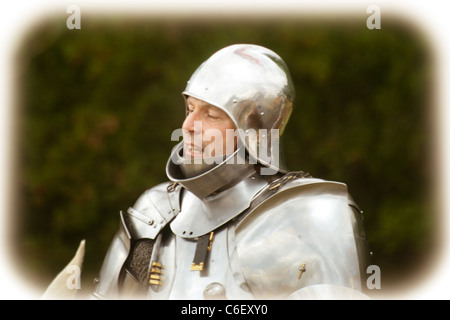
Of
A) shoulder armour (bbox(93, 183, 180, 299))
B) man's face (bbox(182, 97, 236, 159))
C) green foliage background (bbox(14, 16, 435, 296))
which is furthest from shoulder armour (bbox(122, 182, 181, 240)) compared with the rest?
green foliage background (bbox(14, 16, 435, 296))

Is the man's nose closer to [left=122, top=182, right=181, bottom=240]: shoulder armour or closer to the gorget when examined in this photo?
the gorget

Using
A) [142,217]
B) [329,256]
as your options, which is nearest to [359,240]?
[329,256]

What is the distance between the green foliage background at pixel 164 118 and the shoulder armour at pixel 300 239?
3.73 m

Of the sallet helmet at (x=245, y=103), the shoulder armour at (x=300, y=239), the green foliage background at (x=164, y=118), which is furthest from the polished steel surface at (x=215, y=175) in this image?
the green foliage background at (x=164, y=118)

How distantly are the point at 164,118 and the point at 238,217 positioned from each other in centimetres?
402

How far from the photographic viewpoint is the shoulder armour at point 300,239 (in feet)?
13.1

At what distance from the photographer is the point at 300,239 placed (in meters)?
4.11

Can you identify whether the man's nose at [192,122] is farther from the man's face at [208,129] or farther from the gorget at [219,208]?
the gorget at [219,208]

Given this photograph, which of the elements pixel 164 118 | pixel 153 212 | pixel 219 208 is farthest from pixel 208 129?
pixel 164 118

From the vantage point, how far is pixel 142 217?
182 inches

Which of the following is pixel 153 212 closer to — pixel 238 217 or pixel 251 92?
pixel 238 217

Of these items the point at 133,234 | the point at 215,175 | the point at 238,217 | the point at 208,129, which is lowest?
the point at 133,234

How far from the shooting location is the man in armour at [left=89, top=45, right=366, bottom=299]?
4074mm

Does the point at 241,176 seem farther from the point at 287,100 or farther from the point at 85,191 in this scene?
the point at 85,191
